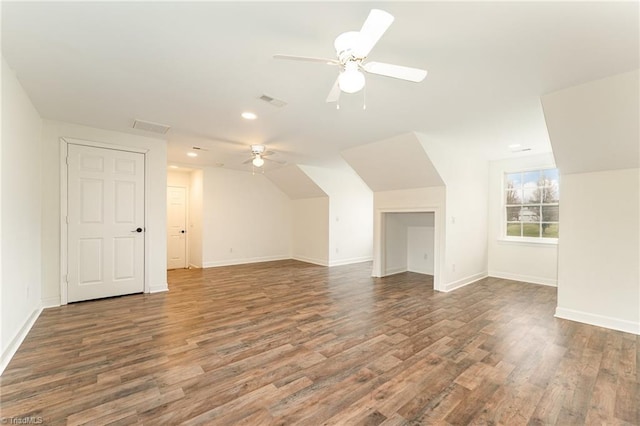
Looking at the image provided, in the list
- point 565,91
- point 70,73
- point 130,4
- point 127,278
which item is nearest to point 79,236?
point 127,278

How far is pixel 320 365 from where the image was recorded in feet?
7.70

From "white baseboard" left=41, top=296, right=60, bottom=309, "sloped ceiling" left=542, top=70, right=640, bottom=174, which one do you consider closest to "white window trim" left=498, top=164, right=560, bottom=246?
"sloped ceiling" left=542, top=70, right=640, bottom=174

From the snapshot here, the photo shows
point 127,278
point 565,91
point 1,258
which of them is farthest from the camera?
point 127,278

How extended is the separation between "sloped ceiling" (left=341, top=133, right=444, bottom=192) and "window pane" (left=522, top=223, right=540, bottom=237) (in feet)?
7.76

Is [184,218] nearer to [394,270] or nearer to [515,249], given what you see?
[394,270]

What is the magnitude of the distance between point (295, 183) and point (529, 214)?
5266 mm

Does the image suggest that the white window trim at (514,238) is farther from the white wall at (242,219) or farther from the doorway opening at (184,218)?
the doorway opening at (184,218)

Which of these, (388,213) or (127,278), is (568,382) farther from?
(127,278)

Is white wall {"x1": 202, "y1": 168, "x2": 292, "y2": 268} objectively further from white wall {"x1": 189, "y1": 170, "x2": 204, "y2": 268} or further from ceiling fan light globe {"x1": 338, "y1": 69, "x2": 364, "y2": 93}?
ceiling fan light globe {"x1": 338, "y1": 69, "x2": 364, "y2": 93}

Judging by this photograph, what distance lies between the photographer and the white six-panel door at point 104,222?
13.0ft

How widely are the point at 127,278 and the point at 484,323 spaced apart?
516 cm

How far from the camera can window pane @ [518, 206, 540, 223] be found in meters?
5.44

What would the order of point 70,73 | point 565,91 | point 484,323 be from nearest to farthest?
point 70,73 < point 565,91 < point 484,323

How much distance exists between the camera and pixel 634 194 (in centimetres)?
315
